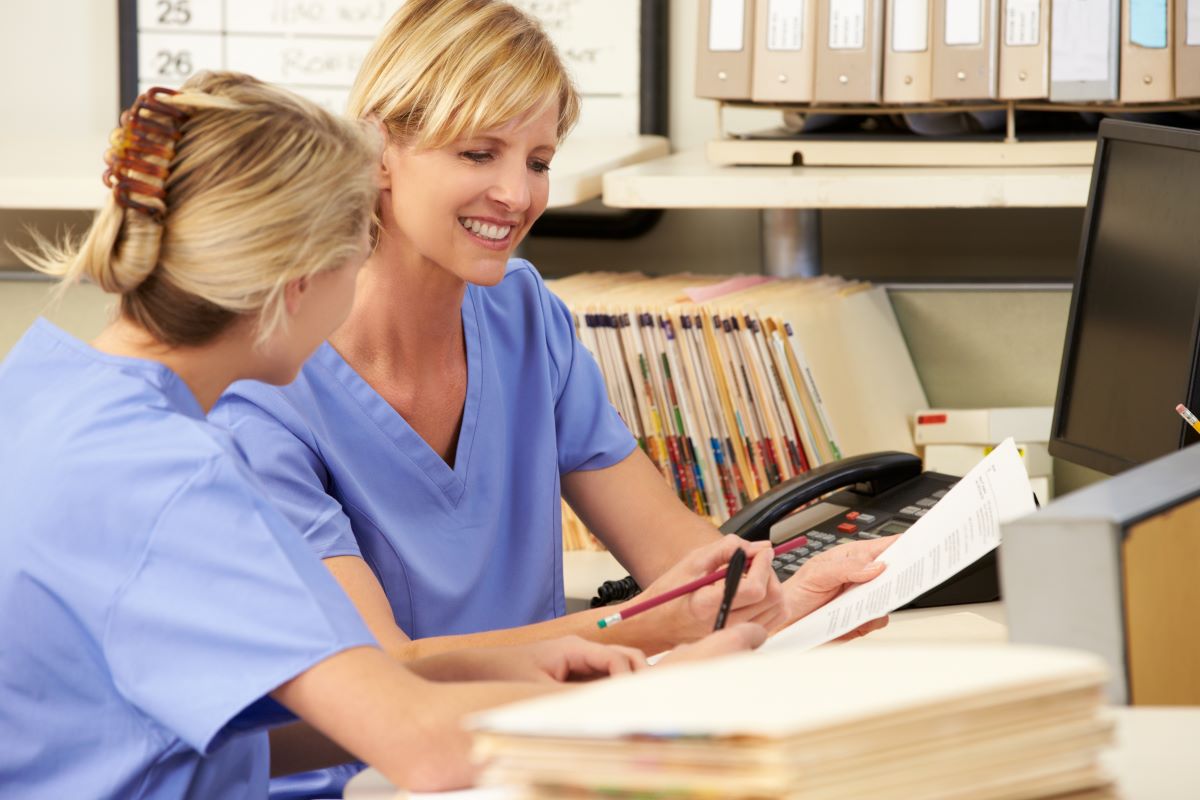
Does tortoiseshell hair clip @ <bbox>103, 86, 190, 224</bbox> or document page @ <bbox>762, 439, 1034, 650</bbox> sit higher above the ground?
tortoiseshell hair clip @ <bbox>103, 86, 190, 224</bbox>

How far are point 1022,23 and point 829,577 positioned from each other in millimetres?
961

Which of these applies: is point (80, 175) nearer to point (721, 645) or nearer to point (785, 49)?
point (785, 49)

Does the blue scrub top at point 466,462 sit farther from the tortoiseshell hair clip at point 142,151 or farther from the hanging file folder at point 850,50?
the hanging file folder at point 850,50

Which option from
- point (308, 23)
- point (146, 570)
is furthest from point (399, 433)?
point (308, 23)

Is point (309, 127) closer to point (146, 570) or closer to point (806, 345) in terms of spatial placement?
point (146, 570)

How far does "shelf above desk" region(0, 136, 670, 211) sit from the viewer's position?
2.14 meters

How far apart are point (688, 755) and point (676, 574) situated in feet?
2.52

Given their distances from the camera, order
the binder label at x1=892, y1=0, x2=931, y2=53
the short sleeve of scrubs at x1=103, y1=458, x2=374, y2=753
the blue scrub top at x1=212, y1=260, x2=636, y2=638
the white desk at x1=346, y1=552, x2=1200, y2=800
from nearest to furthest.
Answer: the white desk at x1=346, y1=552, x2=1200, y2=800
the short sleeve of scrubs at x1=103, y1=458, x2=374, y2=753
the blue scrub top at x1=212, y1=260, x2=636, y2=638
the binder label at x1=892, y1=0, x2=931, y2=53

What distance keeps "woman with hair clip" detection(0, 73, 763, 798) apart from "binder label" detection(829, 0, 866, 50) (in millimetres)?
1083

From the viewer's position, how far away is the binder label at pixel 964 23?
2012 millimetres

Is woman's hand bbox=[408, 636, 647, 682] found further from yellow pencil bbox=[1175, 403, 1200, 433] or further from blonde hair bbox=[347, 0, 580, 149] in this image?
yellow pencil bbox=[1175, 403, 1200, 433]

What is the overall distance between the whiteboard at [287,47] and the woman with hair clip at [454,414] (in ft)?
3.85

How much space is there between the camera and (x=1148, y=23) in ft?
6.44

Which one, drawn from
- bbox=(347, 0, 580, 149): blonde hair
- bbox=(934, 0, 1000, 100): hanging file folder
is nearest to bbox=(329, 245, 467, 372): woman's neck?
bbox=(347, 0, 580, 149): blonde hair
